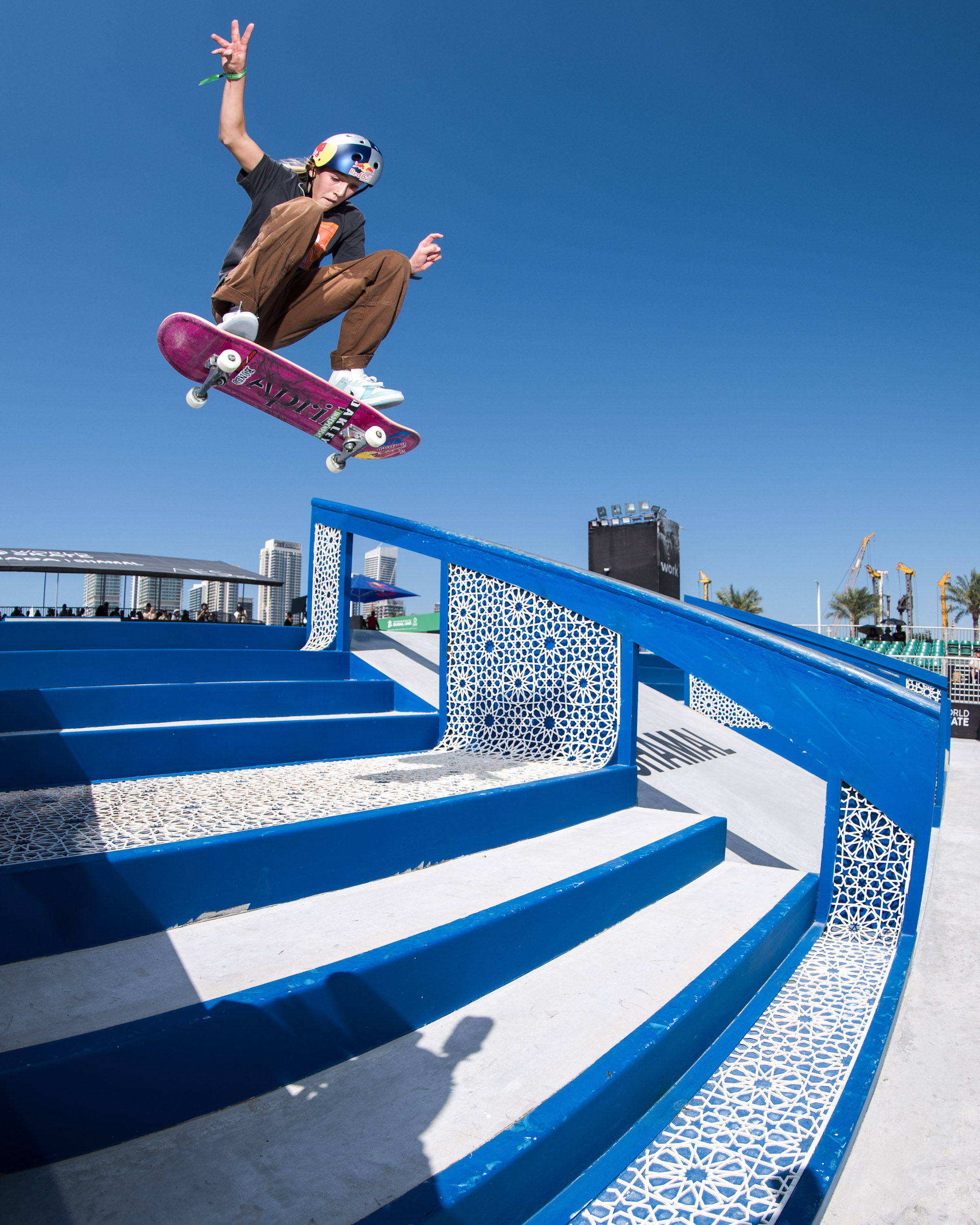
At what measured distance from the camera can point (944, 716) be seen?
5.84 m

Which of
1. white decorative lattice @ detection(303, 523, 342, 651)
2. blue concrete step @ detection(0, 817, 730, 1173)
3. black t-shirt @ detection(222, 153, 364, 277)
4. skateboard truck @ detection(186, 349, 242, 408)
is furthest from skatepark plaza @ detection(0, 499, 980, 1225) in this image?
black t-shirt @ detection(222, 153, 364, 277)

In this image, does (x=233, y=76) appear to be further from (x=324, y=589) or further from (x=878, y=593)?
(x=878, y=593)

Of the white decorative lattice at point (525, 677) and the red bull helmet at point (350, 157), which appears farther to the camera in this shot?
the red bull helmet at point (350, 157)

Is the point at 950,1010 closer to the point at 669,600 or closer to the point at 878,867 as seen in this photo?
the point at 878,867

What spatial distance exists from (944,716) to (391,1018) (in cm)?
613

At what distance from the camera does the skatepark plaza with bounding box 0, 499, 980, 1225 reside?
1.05 m

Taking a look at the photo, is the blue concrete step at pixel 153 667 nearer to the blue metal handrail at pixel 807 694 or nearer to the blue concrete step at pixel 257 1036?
the blue metal handrail at pixel 807 694

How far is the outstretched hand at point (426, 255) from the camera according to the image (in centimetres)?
448

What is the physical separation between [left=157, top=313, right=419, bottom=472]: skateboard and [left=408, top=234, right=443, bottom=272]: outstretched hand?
1.12 m

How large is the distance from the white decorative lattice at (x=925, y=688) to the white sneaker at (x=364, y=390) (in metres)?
5.89

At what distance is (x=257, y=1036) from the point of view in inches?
45.8

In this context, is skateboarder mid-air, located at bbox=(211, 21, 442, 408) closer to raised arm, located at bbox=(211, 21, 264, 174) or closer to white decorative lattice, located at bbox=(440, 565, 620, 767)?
raised arm, located at bbox=(211, 21, 264, 174)

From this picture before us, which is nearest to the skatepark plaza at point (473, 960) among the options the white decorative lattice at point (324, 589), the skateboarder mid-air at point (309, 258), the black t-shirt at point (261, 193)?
the white decorative lattice at point (324, 589)

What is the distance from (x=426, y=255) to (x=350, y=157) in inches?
28.2
